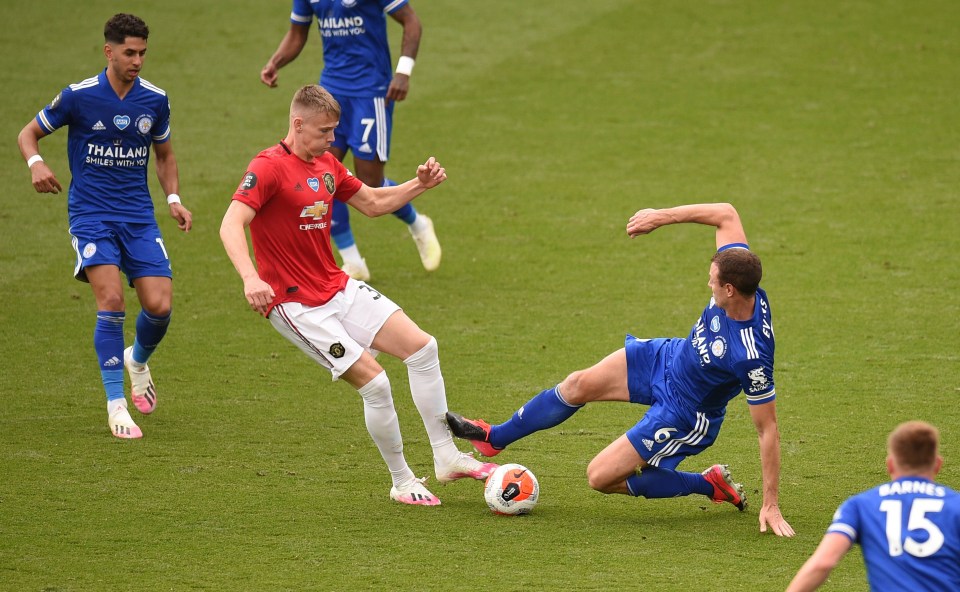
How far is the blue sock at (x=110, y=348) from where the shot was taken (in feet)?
21.7

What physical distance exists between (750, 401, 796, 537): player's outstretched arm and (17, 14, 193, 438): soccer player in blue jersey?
338cm

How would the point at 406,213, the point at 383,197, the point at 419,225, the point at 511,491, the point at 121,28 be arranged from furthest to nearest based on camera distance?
the point at 419,225 < the point at 406,213 < the point at 121,28 < the point at 383,197 < the point at 511,491

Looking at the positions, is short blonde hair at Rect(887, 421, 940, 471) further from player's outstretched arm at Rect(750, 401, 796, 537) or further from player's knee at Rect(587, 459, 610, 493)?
player's knee at Rect(587, 459, 610, 493)

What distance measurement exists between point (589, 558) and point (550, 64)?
10.8 m

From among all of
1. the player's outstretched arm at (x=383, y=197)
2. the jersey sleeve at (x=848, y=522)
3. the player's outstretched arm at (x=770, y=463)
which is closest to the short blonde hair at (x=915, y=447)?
the jersey sleeve at (x=848, y=522)

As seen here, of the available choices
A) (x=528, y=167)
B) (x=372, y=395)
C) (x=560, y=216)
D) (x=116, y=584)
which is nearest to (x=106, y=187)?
(x=372, y=395)

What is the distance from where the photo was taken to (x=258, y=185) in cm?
547

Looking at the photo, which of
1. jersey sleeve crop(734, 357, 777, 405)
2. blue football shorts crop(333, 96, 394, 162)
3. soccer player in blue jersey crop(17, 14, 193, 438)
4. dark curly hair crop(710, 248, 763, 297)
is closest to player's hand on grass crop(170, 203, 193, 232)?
soccer player in blue jersey crop(17, 14, 193, 438)

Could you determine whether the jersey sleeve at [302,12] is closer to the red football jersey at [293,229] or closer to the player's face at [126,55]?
the player's face at [126,55]

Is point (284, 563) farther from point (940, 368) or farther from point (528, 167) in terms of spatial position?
point (528, 167)

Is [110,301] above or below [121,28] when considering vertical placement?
below

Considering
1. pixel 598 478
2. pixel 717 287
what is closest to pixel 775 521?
pixel 598 478

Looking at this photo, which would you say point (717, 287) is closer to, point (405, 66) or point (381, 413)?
point (381, 413)

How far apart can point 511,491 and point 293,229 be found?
1.62m
